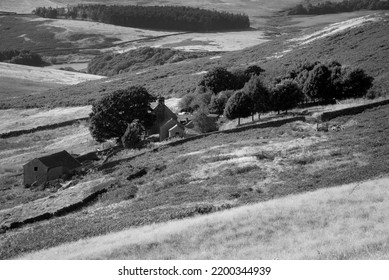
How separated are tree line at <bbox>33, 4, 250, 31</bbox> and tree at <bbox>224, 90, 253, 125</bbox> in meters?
108

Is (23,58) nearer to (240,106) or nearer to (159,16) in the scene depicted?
(159,16)

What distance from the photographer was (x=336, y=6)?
4572 inches

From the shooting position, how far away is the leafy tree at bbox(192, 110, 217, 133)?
54438mm

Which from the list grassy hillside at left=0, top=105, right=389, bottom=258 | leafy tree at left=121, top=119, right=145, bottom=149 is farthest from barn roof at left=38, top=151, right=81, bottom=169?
leafy tree at left=121, top=119, right=145, bottom=149

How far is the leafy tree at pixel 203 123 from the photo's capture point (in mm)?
54438

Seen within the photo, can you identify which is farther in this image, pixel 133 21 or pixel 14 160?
pixel 133 21

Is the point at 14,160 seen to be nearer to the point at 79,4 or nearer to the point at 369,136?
the point at 369,136

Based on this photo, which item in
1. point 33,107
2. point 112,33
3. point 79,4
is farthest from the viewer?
point 79,4

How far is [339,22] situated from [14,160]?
275 feet

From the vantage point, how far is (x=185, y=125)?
58.4 m

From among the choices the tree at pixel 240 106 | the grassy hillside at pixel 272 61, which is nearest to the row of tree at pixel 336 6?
the grassy hillside at pixel 272 61
